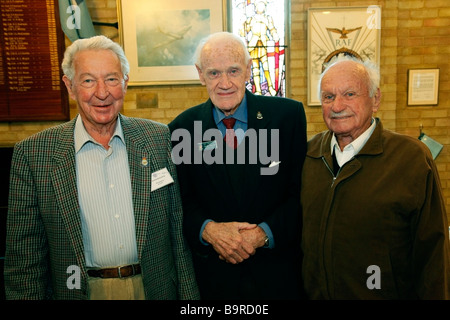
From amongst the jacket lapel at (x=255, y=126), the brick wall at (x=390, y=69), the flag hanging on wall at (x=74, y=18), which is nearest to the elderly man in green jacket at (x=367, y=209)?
the jacket lapel at (x=255, y=126)

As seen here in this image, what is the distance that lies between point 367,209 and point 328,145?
15.9 inches

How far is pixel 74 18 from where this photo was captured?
3.43 m

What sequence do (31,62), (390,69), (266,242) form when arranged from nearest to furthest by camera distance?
(266,242) → (31,62) → (390,69)

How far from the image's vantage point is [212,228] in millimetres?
1631

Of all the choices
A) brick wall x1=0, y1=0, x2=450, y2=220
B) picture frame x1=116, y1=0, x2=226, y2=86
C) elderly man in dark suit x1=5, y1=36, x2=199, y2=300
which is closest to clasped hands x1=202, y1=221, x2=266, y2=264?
elderly man in dark suit x1=5, y1=36, x2=199, y2=300

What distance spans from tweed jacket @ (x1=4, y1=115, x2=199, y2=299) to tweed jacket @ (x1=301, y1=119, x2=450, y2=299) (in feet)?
2.64

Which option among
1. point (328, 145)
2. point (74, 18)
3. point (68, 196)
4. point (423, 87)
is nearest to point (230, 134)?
point (328, 145)

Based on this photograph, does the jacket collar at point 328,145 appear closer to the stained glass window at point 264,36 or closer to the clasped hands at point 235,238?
the clasped hands at point 235,238

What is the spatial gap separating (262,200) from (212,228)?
30 cm

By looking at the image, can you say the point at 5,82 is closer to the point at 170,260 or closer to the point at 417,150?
the point at 170,260

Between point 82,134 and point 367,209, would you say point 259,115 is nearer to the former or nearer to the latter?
point 367,209

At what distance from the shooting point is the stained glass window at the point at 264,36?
4020 mm
